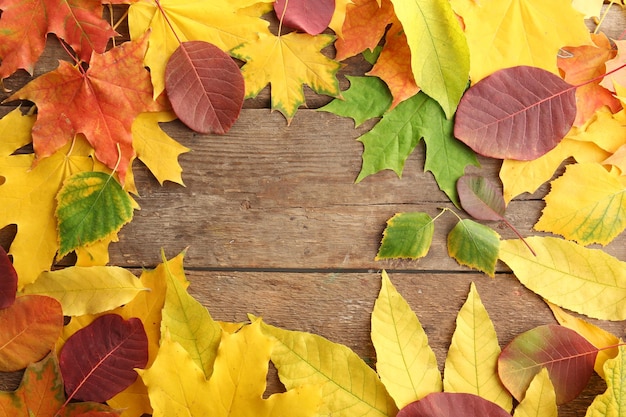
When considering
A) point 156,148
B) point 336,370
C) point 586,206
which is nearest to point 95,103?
point 156,148

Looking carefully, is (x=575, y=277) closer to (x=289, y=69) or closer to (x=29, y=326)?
(x=289, y=69)

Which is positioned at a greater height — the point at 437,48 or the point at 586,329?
the point at 437,48

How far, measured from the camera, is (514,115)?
0.76m

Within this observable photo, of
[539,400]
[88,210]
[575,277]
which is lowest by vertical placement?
[539,400]

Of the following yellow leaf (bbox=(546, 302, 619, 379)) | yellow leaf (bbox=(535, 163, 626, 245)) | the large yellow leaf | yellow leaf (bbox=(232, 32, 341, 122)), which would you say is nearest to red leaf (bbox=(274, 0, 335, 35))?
yellow leaf (bbox=(232, 32, 341, 122))

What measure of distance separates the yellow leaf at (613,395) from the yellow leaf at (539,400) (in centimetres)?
5

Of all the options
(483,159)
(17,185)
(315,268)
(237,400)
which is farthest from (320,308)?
(17,185)

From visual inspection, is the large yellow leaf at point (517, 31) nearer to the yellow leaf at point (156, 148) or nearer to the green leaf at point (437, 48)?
the green leaf at point (437, 48)

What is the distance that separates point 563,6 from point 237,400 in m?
0.67

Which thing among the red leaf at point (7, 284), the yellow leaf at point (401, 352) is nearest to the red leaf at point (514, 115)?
the yellow leaf at point (401, 352)

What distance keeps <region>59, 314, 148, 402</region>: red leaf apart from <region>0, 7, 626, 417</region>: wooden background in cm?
8

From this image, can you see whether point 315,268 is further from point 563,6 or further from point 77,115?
point 563,6

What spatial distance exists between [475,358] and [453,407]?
7 centimetres

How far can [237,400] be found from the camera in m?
0.69
